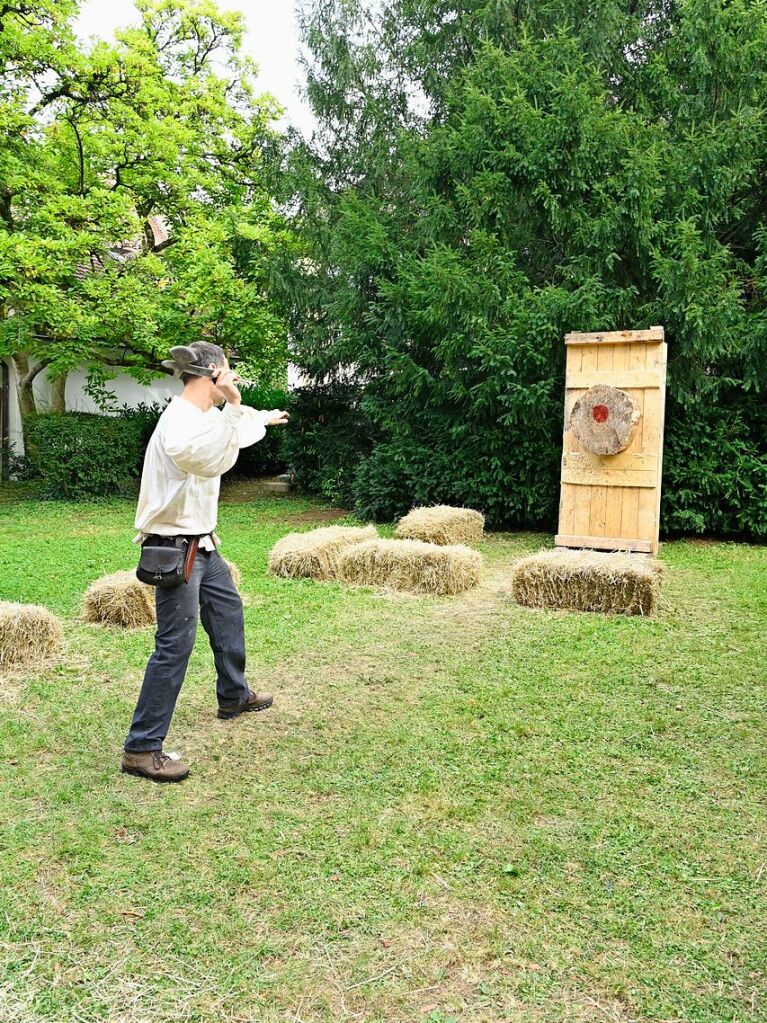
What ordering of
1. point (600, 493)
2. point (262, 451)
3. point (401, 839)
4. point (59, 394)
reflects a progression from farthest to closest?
point (262, 451), point (59, 394), point (600, 493), point (401, 839)

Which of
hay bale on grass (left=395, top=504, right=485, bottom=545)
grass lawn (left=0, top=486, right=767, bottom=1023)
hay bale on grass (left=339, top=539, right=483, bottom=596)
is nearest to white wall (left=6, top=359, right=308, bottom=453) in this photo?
hay bale on grass (left=395, top=504, right=485, bottom=545)

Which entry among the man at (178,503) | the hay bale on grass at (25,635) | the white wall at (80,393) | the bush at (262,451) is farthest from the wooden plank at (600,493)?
the bush at (262,451)

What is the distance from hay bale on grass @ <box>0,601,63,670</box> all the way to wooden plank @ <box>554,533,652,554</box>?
5.50 m

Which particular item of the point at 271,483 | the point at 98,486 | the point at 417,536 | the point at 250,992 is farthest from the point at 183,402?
the point at 271,483

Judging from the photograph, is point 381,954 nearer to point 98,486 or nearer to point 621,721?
point 621,721

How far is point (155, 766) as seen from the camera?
3582 mm

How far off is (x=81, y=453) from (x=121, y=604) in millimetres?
8480

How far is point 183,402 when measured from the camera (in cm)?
362

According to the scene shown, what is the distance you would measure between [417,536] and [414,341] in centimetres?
330

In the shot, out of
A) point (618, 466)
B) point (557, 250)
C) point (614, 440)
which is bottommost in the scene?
point (618, 466)

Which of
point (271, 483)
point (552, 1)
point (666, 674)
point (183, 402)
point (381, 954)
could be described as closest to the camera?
point (381, 954)

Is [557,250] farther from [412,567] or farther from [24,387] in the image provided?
[24,387]

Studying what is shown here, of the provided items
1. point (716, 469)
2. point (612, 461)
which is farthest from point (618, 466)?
point (716, 469)

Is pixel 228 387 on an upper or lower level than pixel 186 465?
upper
